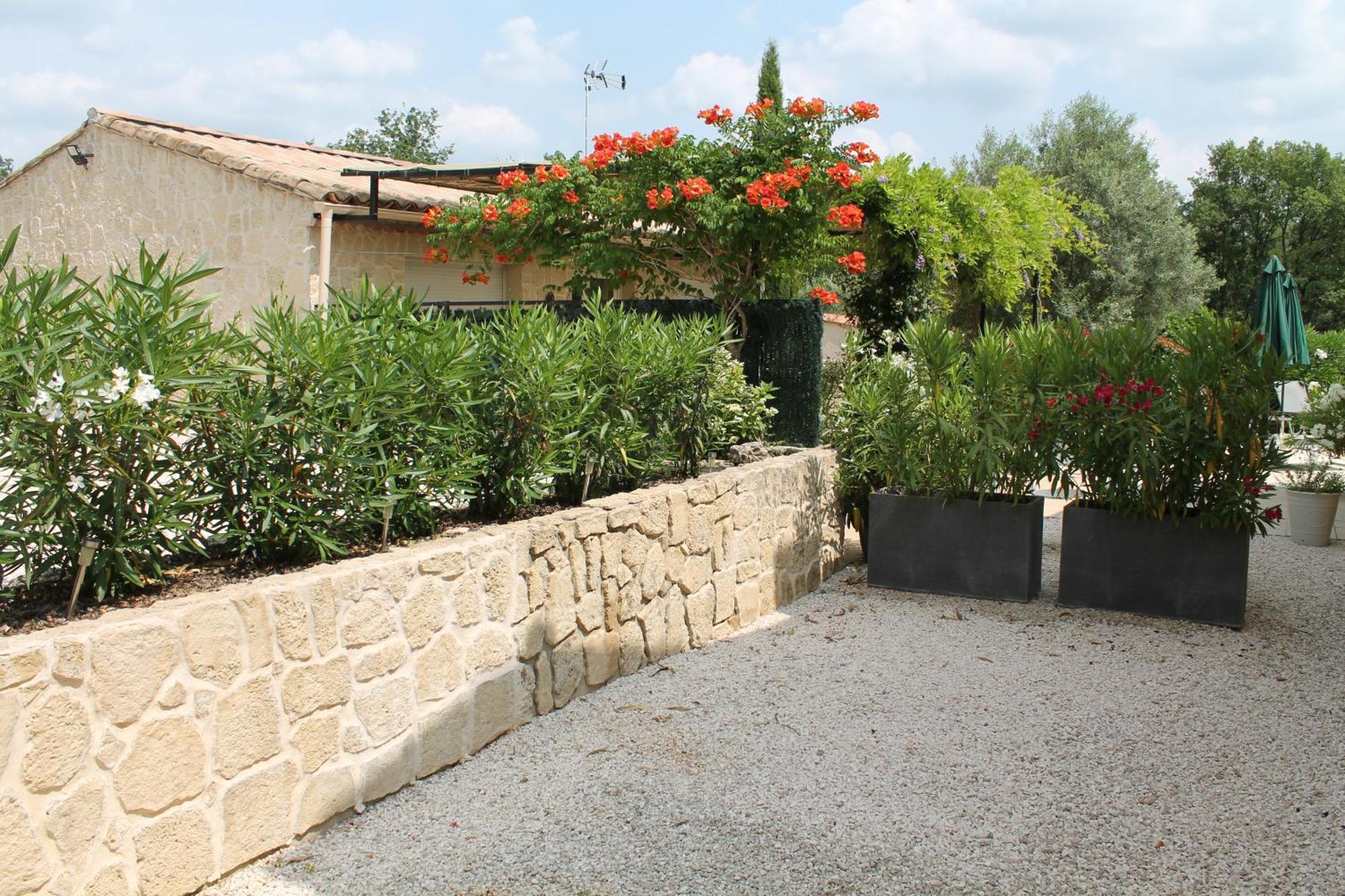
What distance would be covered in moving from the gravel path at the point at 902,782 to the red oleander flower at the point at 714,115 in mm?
4982

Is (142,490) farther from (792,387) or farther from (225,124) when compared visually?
(225,124)

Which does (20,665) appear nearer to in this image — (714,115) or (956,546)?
(956,546)

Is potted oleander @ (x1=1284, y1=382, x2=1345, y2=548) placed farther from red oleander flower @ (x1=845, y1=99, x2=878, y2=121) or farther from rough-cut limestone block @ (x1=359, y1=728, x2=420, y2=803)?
rough-cut limestone block @ (x1=359, y1=728, x2=420, y2=803)

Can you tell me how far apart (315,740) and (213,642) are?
0.56 m

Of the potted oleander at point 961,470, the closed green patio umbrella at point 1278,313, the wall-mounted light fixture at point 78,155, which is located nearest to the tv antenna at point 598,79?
the wall-mounted light fixture at point 78,155

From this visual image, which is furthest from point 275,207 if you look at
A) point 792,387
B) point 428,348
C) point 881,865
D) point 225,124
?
point 881,865

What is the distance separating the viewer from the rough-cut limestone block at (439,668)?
3.82 m

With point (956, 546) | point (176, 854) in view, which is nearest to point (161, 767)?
point (176, 854)

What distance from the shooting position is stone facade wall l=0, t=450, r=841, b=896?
264cm

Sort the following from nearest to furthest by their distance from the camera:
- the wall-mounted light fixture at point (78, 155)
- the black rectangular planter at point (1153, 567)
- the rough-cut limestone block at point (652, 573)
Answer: the rough-cut limestone block at point (652, 573) < the black rectangular planter at point (1153, 567) < the wall-mounted light fixture at point (78, 155)

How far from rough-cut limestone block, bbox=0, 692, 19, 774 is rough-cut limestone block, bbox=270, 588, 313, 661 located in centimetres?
78

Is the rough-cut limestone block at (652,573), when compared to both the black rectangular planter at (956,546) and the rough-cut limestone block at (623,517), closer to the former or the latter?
the rough-cut limestone block at (623,517)

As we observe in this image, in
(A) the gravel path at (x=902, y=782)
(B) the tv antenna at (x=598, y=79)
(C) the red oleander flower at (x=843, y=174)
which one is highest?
(B) the tv antenna at (x=598, y=79)

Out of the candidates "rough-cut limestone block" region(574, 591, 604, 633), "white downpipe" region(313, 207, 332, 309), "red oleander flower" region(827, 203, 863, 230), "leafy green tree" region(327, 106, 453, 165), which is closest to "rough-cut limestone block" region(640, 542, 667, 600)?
"rough-cut limestone block" region(574, 591, 604, 633)
